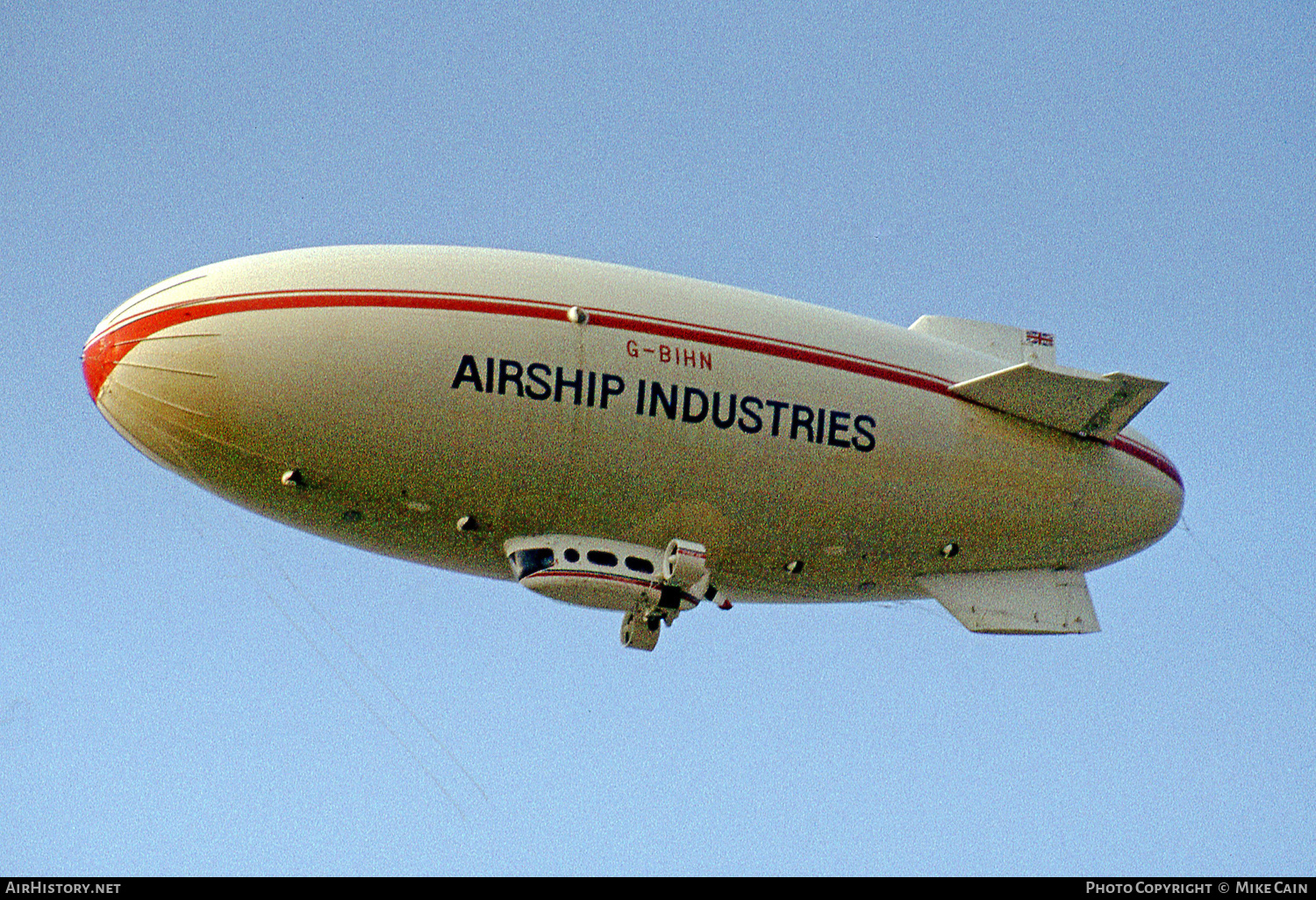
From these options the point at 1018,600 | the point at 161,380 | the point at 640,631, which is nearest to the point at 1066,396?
the point at 1018,600

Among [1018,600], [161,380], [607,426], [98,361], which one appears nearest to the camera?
[161,380]

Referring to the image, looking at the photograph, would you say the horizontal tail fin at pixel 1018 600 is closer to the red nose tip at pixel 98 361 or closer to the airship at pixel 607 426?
the airship at pixel 607 426

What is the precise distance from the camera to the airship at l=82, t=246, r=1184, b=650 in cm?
2725

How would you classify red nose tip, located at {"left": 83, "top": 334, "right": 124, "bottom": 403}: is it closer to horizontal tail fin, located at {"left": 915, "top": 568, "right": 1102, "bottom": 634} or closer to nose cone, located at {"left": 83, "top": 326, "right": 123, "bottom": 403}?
nose cone, located at {"left": 83, "top": 326, "right": 123, "bottom": 403}

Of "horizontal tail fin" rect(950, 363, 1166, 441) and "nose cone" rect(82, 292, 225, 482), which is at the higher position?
"horizontal tail fin" rect(950, 363, 1166, 441)

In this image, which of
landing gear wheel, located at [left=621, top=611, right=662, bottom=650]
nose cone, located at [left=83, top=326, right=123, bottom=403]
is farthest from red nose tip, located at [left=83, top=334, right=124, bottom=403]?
landing gear wheel, located at [left=621, top=611, right=662, bottom=650]

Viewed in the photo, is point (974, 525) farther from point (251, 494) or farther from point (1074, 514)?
point (251, 494)

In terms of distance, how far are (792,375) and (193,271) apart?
36.3 ft

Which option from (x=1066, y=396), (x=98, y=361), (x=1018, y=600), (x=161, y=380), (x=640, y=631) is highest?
(x=1066, y=396)

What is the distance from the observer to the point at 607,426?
28.1 m

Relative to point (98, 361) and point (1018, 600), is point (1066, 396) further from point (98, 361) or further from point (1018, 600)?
point (98, 361)

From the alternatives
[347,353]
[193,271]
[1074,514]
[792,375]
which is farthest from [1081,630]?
[193,271]

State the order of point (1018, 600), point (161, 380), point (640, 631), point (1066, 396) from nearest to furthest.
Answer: point (161, 380)
point (640, 631)
point (1066, 396)
point (1018, 600)
